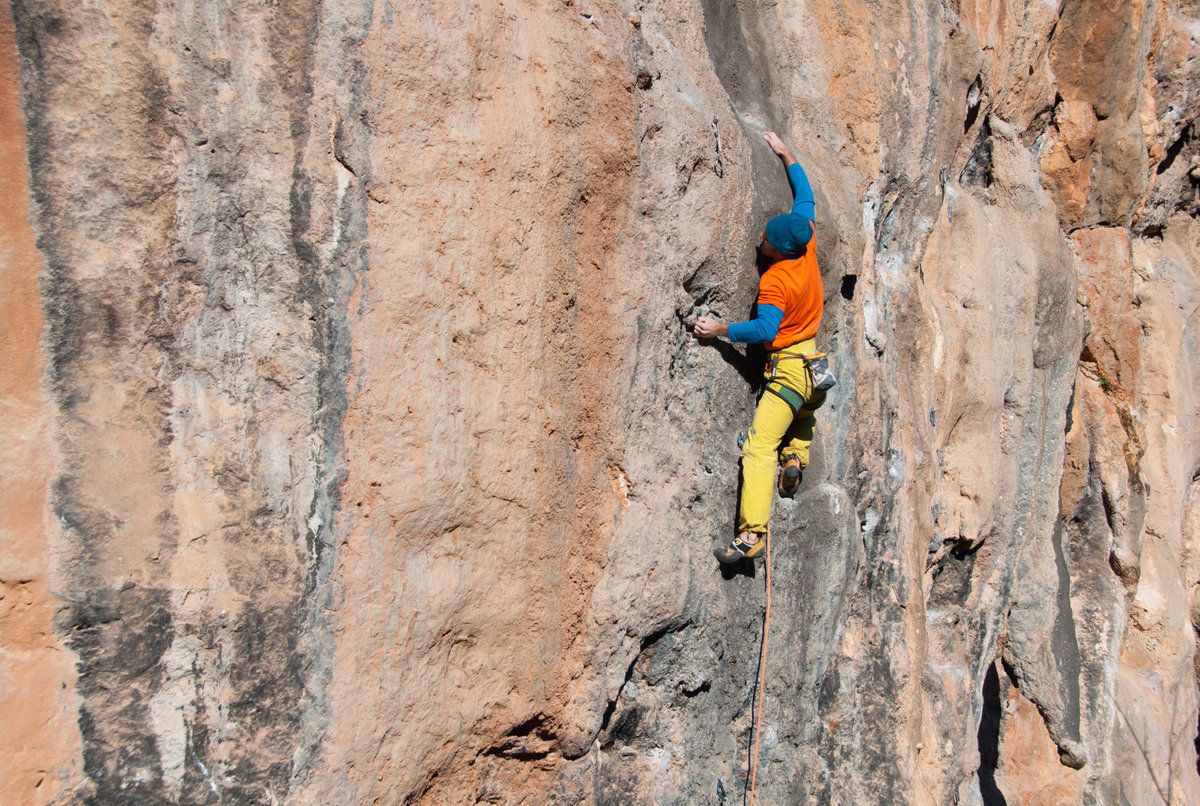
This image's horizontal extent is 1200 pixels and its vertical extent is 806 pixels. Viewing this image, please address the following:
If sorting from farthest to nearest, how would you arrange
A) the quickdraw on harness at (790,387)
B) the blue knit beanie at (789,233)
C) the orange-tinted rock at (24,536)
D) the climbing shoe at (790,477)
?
the climbing shoe at (790,477)
the quickdraw on harness at (790,387)
the blue knit beanie at (789,233)
the orange-tinted rock at (24,536)

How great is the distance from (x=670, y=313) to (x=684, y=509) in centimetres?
77

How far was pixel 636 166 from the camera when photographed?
2801 millimetres

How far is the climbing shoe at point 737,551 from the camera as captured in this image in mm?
3123

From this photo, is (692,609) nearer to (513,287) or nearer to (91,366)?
(513,287)

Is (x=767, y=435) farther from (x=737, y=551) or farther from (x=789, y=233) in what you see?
(x=789, y=233)

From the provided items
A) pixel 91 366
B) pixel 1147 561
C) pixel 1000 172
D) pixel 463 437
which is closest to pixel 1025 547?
pixel 1147 561

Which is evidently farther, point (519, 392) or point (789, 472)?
point (789, 472)

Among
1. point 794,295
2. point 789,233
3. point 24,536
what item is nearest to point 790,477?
point 794,295

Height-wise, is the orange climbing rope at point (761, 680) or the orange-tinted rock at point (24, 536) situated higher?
the orange-tinted rock at point (24, 536)

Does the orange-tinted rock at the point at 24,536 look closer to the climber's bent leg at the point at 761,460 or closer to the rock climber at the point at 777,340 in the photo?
the rock climber at the point at 777,340

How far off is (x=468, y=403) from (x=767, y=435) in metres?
1.39

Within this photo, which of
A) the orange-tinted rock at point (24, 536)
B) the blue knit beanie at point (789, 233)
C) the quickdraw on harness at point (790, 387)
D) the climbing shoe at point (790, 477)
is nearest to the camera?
the orange-tinted rock at point (24, 536)

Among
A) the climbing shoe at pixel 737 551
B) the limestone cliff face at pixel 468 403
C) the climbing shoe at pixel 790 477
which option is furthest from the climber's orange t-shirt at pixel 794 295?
the climbing shoe at pixel 737 551

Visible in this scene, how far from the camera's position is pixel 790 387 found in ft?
10.6
